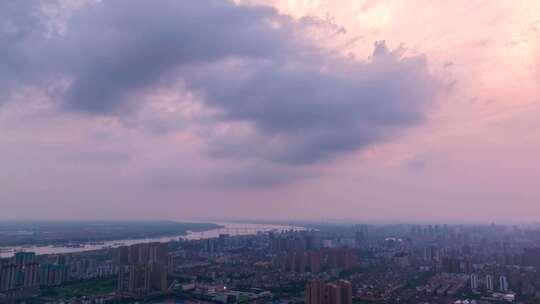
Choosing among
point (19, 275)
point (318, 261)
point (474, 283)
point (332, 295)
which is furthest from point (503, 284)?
point (19, 275)

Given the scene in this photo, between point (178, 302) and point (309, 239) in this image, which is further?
point (309, 239)

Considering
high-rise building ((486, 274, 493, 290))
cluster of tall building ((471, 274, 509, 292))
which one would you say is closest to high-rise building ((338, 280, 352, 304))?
cluster of tall building ((471, 274, 509, 292))

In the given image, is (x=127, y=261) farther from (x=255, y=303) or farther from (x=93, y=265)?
(x=255, y=303)

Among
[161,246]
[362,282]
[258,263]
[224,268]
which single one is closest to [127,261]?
[161,246]

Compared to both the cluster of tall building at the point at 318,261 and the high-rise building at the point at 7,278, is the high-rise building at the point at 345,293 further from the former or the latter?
the high-rise building at the point at 7,278

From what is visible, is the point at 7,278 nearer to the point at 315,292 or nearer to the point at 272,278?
the point at 272,278

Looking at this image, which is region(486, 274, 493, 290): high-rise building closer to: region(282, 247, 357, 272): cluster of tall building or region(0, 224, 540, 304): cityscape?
region(0, 224, 540, 304): cityscape

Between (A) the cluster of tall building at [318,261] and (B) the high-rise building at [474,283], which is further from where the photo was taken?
(A) the cluster of tall building at [318,261]

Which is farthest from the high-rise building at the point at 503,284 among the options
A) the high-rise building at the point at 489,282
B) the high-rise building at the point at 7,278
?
the high-rise building at the point at 7,278
